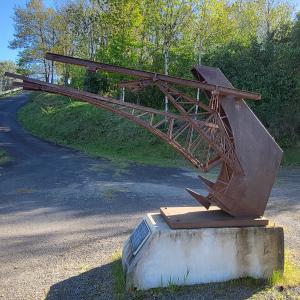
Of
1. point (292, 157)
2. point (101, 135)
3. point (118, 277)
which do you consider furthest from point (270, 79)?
point (118, 277)

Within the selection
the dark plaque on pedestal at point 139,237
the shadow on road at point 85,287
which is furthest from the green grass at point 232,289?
the dark plaque on pedestal at point 139,237

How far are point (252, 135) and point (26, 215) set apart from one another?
6.84 meters

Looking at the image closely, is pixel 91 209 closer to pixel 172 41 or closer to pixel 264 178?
pixel 264 178

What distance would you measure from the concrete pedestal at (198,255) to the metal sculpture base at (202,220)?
0.24 ft

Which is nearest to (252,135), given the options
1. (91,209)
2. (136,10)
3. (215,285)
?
(215,285)

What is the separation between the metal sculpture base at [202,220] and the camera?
6002mm

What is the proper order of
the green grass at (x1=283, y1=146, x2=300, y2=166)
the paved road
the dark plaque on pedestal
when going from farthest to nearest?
1. the green grass at (x1=283, y1=146, x2=300, y2=166)
2. the paved road
3. the dark plaque on pedestal

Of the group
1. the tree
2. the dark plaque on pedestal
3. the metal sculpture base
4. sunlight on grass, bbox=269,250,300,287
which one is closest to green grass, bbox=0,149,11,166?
the dark plaque on pedestal

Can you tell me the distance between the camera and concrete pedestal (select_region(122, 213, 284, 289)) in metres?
5.81

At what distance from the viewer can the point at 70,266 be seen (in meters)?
7.09

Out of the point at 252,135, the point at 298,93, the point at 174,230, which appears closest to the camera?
the point at 174,230

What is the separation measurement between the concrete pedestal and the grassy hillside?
492 inches

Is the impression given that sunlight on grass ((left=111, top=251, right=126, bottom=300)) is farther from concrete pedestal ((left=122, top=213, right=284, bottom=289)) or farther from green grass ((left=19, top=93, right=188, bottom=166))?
green grass ((left=19, top=93, right=188, bottom=166))

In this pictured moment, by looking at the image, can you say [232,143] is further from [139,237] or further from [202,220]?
[139,237]
